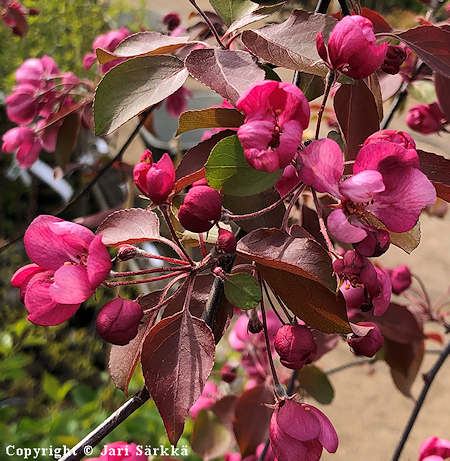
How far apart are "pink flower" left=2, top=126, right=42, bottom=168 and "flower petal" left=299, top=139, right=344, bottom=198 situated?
23.1 inches

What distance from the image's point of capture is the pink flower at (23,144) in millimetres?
828

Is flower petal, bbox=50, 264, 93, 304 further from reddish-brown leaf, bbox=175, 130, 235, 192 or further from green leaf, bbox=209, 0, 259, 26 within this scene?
green leaf, bbox=209, 0, 259, 26

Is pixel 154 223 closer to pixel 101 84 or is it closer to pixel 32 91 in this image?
pixel 101 84

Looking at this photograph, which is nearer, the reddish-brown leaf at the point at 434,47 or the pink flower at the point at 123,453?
the reddish-brown leaf at the point at 434,47

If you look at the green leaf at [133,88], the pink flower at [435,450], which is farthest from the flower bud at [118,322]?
the pink flower at [435,450]

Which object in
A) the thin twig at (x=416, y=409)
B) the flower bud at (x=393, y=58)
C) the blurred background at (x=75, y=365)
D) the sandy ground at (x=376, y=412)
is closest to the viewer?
the flower bud at (x=393, y=58)

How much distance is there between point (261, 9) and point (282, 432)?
31cm

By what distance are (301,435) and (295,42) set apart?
26 cm

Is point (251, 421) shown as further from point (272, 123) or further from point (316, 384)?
point (272, 123)

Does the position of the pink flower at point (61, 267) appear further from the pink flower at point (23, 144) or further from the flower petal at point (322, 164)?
the pink flower at point (23, 144)

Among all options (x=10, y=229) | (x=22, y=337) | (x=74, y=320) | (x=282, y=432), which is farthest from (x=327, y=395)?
(x=10, y=229)

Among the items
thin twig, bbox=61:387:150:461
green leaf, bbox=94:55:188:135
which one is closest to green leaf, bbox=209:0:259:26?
green leaf, bbox=94:55:188:135

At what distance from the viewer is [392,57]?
455mm

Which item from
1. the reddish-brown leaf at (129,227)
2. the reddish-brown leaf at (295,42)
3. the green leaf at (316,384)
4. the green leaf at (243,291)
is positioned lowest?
the green leaf at (316,384)
